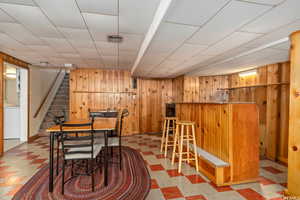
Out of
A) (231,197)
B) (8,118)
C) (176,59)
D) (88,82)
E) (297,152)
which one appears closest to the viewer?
(297,152)

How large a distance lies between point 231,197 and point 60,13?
321 centimetres

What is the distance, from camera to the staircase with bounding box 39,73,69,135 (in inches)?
207

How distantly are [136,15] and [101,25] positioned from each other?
59 cm

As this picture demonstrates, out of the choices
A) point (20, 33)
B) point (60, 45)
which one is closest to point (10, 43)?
point (20, 33)

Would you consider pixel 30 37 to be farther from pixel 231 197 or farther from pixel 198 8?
pixel 231 197

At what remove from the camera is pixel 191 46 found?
2.42m

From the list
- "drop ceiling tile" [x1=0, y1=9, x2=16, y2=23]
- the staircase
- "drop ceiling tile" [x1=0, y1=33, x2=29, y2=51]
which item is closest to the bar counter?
"drop ceiling tile" [x1=0, y1=9, x2=16, y2=23]

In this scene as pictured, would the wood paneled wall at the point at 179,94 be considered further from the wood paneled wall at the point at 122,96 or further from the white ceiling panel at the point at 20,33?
the white ceiling panel at the point at 20,33

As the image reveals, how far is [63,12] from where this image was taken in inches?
70.1

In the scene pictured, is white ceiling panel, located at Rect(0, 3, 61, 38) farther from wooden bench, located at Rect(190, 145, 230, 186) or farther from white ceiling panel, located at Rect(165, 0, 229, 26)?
wooden bench, located at Rect(190, 145, 230, 186)

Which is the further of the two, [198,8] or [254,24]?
[254,24]

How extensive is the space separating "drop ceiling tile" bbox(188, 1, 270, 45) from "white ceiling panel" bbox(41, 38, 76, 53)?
7.69ft

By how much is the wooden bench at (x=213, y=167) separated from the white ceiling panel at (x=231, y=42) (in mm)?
1861

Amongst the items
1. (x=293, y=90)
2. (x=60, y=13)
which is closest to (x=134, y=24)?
(x=60, y=13)
